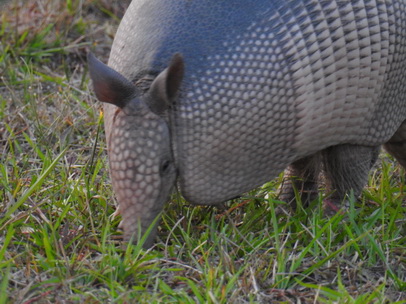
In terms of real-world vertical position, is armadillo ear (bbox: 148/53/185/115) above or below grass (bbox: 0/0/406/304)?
above

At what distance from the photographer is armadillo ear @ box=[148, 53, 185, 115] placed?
3590mm

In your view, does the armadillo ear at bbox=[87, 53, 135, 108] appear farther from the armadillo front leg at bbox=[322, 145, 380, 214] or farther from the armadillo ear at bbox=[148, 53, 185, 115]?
the armadillo front leg at bbox=[322, 145, 380, 214]

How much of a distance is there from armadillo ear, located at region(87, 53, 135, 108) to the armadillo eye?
1.07 feet

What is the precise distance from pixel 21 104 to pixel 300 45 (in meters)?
2.45

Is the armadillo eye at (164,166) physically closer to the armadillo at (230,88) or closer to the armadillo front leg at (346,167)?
the armadillo at (230,88)

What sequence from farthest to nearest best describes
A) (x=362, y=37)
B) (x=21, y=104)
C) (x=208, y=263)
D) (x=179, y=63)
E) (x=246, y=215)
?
1. (x=21, y=104)
2. (x=246, y=215)
3. (x=362, y=37)
4. (x=208, y=263)
5. (x=179, y=63)

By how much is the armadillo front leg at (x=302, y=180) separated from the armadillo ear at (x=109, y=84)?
4.48 feet

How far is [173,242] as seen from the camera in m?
4.19

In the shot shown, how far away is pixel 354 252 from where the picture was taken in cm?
426

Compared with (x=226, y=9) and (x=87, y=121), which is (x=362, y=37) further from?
(x=87, y=121)

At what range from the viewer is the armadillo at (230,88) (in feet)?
12.2

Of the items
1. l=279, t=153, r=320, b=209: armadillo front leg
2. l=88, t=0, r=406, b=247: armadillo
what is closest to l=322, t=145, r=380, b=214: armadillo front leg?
l=279, t=153, r=320, b=209: armadillo front leg

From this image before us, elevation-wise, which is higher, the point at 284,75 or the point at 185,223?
the point at 284,75

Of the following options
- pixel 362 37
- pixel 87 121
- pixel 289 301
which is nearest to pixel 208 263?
pixel 289 301
